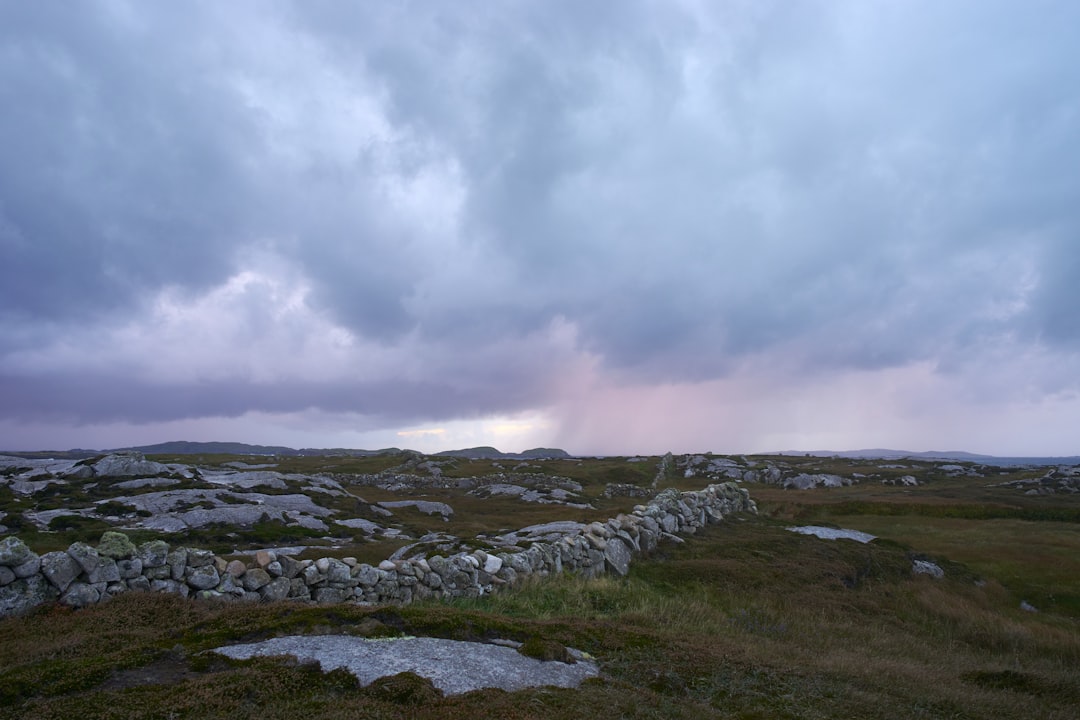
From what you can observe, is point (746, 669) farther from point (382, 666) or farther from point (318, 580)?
point (318, 580)

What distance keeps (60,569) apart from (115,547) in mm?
1054

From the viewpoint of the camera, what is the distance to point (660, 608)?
50.0 feet

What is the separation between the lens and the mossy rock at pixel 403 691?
7.06 meters

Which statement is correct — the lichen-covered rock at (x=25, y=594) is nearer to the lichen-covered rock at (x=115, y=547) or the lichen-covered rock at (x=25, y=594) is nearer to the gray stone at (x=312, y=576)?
the lichen-covered rock at (x=115, y=547)

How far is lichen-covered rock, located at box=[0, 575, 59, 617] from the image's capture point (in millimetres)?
11219

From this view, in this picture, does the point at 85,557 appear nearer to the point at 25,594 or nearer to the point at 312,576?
the point at 25,594

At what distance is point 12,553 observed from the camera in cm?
1155

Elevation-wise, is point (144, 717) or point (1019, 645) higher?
point (144, 717)

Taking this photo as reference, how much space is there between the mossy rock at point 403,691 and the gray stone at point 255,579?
827 cm

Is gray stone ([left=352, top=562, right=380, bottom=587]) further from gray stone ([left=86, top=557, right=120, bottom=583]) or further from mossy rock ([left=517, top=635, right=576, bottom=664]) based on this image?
mossy rock ([left=517, top=635, right=576, bottom=664])

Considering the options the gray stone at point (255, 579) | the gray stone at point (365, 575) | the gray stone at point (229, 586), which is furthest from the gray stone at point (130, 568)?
the gray stone at point (365, 575)

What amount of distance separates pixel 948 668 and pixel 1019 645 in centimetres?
592

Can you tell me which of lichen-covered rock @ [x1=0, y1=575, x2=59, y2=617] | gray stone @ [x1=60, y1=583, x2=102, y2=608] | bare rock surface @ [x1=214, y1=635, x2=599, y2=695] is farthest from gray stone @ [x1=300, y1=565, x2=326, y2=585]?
bare rock surface @ [x1=214, y1=635, x2=599, y2=695]

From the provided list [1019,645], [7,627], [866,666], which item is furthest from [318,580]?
[1019,645]
